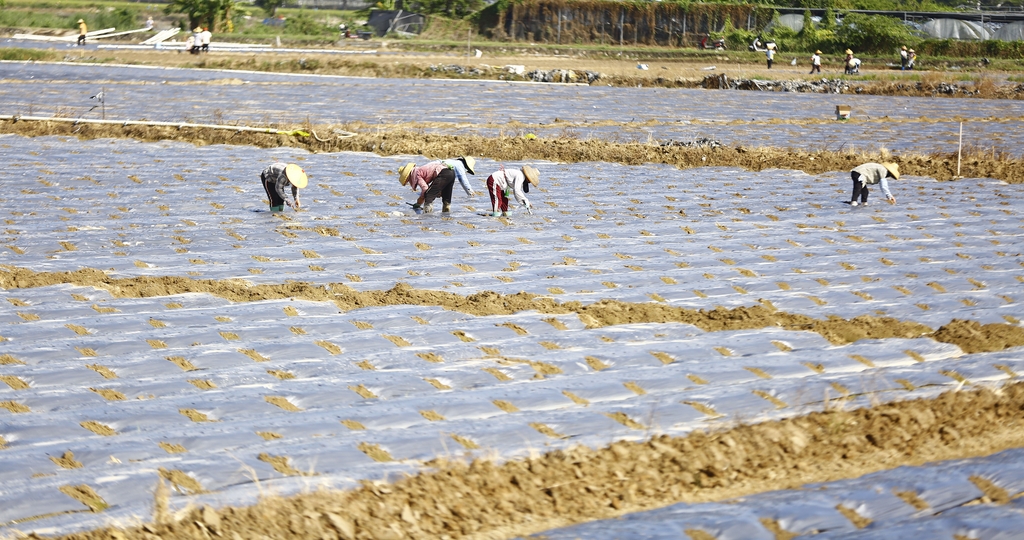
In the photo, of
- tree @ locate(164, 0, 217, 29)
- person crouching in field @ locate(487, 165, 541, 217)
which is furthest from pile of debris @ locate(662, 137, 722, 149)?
tree @ locate(164, 0, 217, 29)

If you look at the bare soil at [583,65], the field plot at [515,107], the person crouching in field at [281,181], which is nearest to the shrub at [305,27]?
the bare soil at [583,65]

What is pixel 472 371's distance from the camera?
18.4 feet

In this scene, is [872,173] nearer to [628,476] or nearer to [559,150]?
[559,150]

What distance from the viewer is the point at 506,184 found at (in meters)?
9.11

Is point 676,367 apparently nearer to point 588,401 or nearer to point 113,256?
point 588,401

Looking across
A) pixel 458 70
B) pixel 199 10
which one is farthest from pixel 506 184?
pixel 199 10

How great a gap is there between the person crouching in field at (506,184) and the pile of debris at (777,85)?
54.5 ft

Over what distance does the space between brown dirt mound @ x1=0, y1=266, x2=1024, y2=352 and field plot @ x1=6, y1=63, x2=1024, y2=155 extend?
8.09 meters

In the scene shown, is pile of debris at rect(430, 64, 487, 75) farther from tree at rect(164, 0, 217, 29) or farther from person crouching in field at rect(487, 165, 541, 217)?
person crouching in field at rect(487, 165, 541, 217)

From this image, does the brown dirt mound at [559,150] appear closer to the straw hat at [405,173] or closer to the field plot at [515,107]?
the field plot at [515,107]

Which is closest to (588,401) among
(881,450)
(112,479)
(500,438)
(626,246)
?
(500,438)

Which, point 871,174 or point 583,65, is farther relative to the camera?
point 583,65

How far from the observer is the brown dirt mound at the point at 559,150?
12.7 metres

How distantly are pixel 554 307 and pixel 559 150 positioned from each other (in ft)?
22.3
